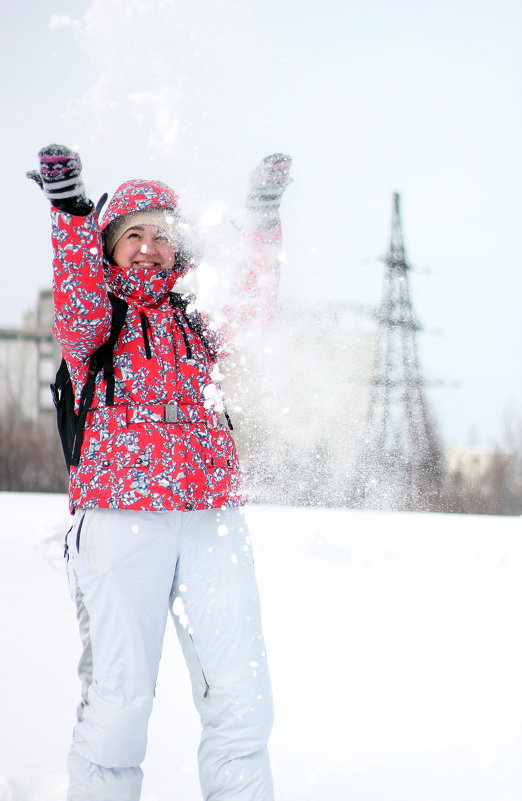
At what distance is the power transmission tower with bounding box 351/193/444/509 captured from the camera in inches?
159

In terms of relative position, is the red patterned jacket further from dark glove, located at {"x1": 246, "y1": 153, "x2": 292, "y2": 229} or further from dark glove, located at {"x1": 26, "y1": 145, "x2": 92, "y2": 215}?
dark glove, located at {"x1": 246, "y1": 153, "x2": 292, "y2": 229}

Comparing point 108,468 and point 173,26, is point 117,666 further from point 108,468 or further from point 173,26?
point 173,26

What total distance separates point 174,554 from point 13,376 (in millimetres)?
4694

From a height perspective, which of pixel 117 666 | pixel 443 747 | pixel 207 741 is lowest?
pixel 443 747

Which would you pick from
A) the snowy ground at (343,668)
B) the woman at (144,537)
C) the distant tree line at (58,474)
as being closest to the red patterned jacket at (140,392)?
the woman at (144,537)

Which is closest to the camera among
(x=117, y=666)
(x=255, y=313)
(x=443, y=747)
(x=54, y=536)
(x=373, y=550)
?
(x=117, y=666)

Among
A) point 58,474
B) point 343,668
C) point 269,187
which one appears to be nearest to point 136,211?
point 269,187

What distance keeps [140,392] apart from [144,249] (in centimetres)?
22

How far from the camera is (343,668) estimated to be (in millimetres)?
2137

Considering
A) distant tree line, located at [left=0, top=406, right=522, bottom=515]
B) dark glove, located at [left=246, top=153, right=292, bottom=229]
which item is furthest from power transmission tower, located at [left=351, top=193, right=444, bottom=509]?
dark glove, located at [left=246, top=153, right=292, bottom=229]

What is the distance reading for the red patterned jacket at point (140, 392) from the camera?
1127mm

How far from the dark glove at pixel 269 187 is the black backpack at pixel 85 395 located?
27 centimetres

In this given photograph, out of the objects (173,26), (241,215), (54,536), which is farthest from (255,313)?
(54,536)

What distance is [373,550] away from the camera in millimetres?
3451
